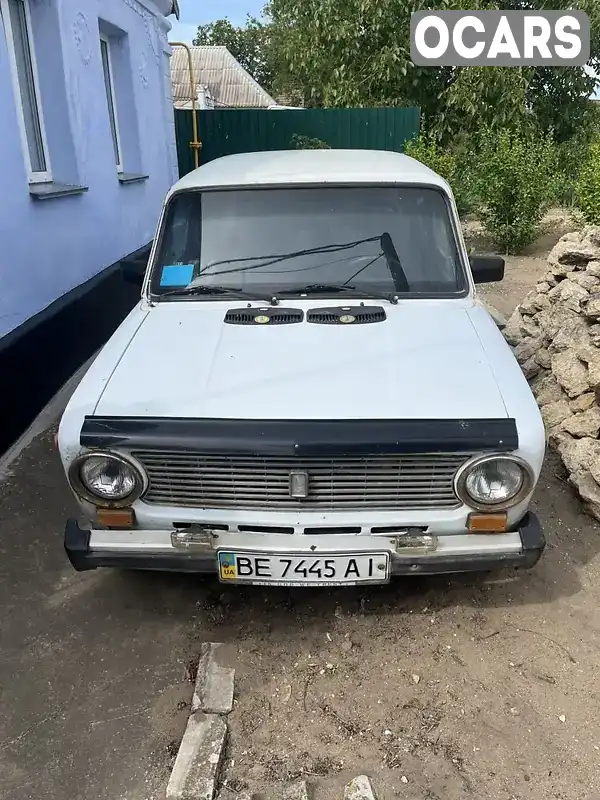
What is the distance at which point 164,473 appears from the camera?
8.14 ft

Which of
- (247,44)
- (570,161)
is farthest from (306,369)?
(247,44)

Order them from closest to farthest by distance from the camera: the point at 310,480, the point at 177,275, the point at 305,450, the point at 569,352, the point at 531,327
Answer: the point at 305,450 → the point at 310,480 → the point at 177,275 → the point at 569,352 → the point at 531,327

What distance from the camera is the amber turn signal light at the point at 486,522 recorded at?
2498mm

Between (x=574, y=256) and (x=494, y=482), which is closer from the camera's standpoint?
(x=494, y=482)

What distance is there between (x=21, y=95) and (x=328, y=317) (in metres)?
4.03

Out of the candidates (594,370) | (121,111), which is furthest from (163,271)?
(121,111)

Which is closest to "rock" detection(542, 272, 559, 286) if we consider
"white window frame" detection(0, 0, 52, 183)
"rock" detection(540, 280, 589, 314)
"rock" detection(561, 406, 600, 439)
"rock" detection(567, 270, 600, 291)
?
"rock" detection(540, 280, 589, 314)

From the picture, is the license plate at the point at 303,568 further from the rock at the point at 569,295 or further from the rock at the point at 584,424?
the rock at the point at 569,295

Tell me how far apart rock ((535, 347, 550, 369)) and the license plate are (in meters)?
2.96

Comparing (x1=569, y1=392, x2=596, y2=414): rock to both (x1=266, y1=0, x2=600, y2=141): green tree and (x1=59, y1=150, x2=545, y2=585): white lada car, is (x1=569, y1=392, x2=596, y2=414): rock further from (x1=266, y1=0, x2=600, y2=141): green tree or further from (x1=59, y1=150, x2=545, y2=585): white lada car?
(x1=266, y1=0, x2=600, y2=141): green tree

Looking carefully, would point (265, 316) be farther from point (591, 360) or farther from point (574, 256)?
point (574, 256)

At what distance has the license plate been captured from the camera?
2498 mm

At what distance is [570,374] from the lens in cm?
432

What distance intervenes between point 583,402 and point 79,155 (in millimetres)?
4746
